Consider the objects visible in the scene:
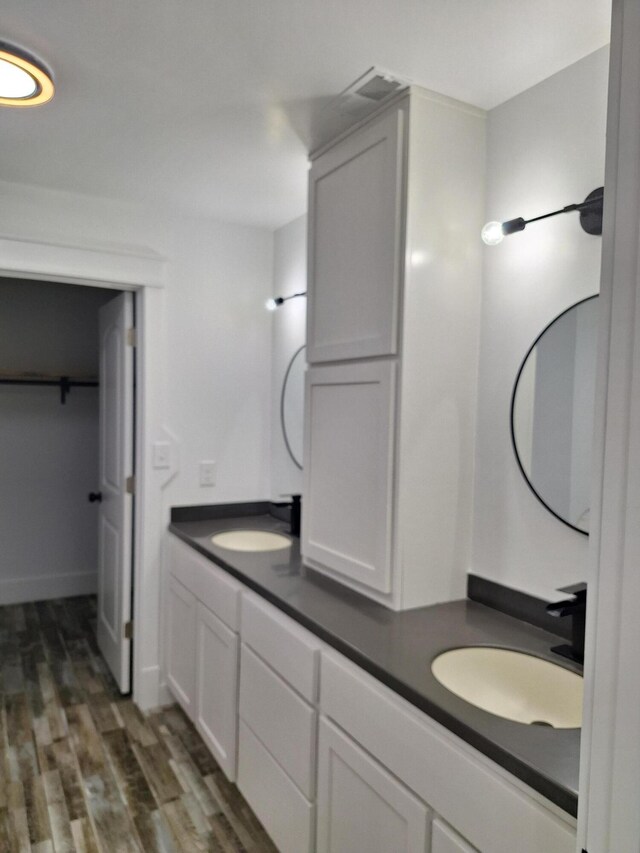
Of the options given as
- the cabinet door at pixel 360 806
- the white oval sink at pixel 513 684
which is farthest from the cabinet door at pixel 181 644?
the white oval sink at pixel 513 684

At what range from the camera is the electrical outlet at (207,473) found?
2.98 metres

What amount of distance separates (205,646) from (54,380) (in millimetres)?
2551

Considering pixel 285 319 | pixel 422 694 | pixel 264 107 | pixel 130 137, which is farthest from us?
pixel 285 319

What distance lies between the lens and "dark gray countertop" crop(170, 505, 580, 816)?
105 centimetres

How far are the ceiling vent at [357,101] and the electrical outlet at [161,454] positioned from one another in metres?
1.52

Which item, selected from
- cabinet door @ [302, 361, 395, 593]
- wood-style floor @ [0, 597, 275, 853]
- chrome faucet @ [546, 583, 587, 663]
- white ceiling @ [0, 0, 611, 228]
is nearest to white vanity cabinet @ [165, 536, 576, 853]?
wood-style floor @ [0, 597, 275, 853]

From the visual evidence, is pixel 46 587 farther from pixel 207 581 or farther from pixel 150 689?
pixel 207 581

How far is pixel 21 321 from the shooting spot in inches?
166

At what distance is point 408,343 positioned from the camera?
1750 mm

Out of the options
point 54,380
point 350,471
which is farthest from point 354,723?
point 54,380

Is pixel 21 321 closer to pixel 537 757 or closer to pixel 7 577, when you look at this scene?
pixel 7 577

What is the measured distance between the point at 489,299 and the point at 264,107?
35.5 inches

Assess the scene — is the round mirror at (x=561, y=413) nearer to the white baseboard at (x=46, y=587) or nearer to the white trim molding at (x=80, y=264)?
the white trim molding at (x=80, y=264)

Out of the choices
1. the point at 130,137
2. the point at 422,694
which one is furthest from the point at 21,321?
the point at 422,694
